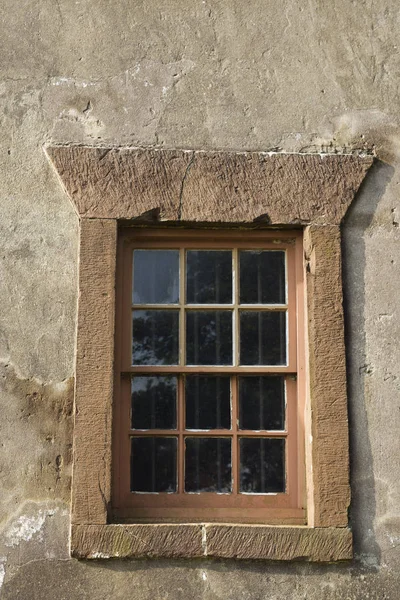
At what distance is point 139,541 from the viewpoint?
4.43 metres

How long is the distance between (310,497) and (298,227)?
1.47 meters

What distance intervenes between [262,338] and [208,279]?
445mm

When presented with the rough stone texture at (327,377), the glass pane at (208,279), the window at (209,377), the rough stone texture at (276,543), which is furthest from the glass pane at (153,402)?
the rough stone texture at (327,377)

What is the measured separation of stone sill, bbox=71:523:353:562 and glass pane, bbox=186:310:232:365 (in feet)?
2.93

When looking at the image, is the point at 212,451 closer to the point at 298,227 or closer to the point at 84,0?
the point at 298,227

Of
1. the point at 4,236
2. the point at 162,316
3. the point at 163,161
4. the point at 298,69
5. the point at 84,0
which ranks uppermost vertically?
the point at 84,0

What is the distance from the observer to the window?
466 centimetres

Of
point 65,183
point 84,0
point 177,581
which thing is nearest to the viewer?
point 177,581

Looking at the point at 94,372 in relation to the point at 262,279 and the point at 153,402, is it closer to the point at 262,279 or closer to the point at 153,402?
the point at 153,402

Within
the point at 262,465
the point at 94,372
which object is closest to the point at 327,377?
the point at 262,465

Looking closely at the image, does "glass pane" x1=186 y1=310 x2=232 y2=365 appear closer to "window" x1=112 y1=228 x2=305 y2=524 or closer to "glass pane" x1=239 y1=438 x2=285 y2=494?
"window" x1=112 y1=228 x2=305 y2=524

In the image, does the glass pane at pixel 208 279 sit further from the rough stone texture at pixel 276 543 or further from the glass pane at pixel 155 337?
the rough stone texture at pixel 276 543

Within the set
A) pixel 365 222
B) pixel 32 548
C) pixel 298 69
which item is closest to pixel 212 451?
pixel 32 548

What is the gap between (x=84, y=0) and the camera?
516cm
